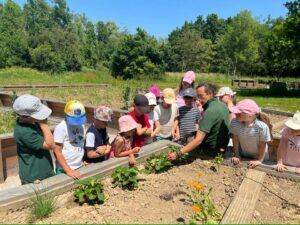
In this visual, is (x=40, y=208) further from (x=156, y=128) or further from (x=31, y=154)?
(x=156, y=128)

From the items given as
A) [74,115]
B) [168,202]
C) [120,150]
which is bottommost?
[168,202]

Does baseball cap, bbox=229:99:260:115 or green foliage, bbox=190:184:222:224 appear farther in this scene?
baseball cap, bbox=229:99:260:115

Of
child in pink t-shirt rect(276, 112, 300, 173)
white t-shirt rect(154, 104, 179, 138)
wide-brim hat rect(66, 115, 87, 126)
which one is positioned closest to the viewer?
wide-brim hat rect(66, 115, 87, 126)

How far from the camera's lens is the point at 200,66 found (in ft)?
213

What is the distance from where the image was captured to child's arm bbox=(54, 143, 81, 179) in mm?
3472

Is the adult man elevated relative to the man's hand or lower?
elevated

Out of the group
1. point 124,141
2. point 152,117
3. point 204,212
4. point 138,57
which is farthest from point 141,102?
point 138,57

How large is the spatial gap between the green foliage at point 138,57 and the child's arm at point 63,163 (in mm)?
41434

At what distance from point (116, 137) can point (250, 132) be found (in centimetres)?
164

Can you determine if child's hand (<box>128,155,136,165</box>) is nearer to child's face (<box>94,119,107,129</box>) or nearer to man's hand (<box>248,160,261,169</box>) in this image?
child's face (<box>94,119,107,129</box>)

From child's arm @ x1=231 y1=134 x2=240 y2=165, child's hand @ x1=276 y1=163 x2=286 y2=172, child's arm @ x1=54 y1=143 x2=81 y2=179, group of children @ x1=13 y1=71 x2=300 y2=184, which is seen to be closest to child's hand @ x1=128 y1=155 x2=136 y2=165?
group of children @ x1=13 y1=71 x2=300 y2=184

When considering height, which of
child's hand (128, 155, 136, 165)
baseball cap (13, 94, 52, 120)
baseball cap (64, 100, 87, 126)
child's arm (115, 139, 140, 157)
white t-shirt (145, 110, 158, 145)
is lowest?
child's hand (128, 155, 136, 165)

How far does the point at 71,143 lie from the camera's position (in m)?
4.06

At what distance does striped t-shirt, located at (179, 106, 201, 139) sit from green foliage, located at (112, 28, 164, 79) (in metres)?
40.1
